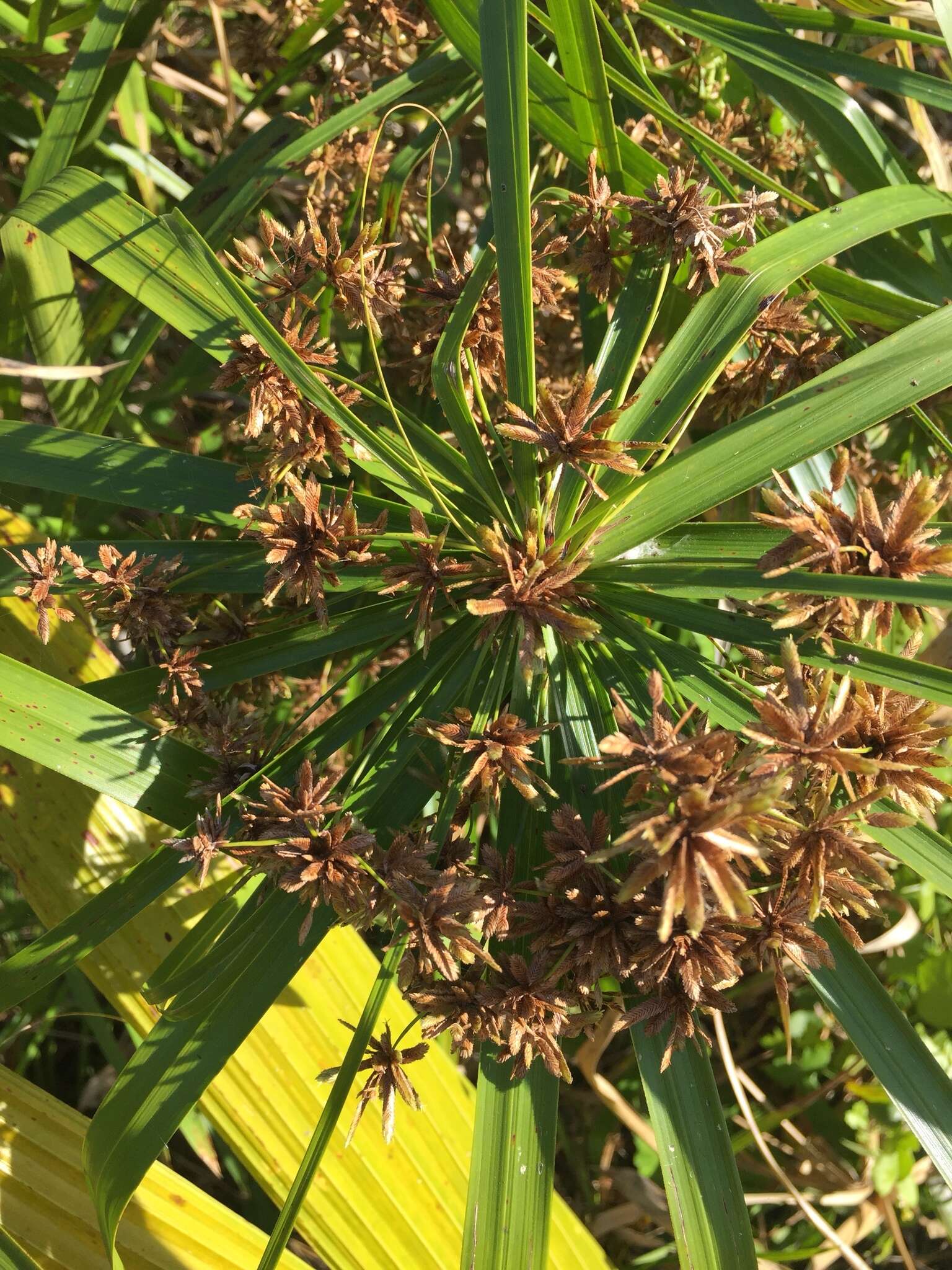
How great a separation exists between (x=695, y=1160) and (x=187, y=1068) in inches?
26.9

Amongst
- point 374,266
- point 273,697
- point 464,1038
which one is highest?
point 374,266

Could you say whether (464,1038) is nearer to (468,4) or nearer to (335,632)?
(335,632)

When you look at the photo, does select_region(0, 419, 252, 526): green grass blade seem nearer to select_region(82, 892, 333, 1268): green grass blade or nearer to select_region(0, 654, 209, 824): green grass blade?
select_region(0, 654, 209, 824): green grass blade

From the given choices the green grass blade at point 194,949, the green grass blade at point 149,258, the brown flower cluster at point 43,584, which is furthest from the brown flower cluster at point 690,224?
the green grass blade at point 194,949

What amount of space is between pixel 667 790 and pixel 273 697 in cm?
85

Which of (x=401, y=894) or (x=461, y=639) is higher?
(x=461, y=639)

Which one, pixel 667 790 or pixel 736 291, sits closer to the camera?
pixel 667 790

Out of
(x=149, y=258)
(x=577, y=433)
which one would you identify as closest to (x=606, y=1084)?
(x=577, y=433)

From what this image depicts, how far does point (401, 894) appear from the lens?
98cm

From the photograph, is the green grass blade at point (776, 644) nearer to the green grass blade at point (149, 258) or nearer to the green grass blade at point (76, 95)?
the green grass blade at point (149, 258)

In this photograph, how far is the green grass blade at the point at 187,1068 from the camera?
1.18m

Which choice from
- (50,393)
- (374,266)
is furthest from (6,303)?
(374,266)

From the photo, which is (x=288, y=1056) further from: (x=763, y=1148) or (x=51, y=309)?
(x=51, y=309)

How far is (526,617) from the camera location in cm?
109
